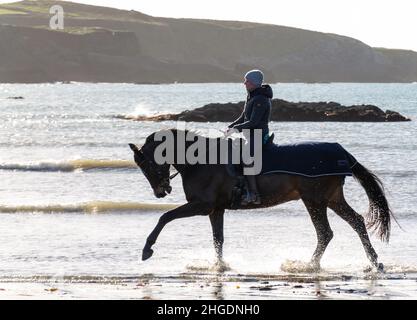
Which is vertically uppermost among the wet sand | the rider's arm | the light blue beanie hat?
the light blue beanie hat

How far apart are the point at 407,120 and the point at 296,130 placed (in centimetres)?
1379

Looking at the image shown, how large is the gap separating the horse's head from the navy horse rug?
4.69 feet

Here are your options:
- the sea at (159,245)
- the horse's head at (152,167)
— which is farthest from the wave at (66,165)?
the horse's head at (152,167)

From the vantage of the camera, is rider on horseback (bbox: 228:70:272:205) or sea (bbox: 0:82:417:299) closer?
sea (bbox: 0:82:417:299)

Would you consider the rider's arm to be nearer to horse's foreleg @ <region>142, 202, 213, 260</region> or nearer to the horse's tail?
horse's foreleg @ <region>142, 202, 213, 260</region>

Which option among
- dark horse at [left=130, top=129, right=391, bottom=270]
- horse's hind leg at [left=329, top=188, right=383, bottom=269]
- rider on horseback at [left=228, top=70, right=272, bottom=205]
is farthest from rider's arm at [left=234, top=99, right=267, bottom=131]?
horse's hind leg at [left=329, top=188, right=383, bottom=269]

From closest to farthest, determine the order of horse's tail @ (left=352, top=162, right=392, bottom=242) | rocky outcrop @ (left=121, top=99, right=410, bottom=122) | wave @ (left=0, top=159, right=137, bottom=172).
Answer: horse's tail @ (left=352, top=162, right=392, bottom=242)
wave @ (left=0, top=159, right=137, bottom=172)
rocky outcrop @ (left=121, top=99, right=410, bottom=122)

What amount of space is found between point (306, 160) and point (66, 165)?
2032 centimetres

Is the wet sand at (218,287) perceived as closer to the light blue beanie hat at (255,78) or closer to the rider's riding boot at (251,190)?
the rider's riding boot at (251,190)

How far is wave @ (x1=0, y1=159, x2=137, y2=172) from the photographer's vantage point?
33.9m

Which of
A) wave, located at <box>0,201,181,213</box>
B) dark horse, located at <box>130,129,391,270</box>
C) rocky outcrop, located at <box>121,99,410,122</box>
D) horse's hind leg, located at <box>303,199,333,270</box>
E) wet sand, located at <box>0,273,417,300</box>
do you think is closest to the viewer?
wet sand, located at <box>0,273,417,300</box>

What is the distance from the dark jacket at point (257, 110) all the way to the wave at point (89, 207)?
8.55 meters

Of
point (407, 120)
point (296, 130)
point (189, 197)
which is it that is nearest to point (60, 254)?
point (189, 197)

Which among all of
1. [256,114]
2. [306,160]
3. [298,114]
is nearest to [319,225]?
[306,160]
